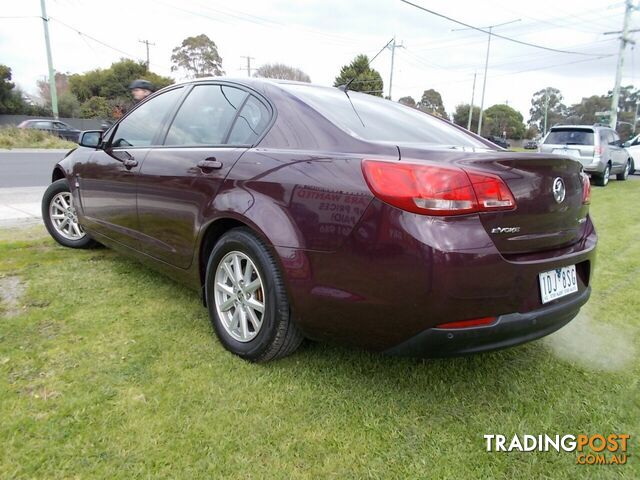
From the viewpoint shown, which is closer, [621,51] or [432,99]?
[621,51]

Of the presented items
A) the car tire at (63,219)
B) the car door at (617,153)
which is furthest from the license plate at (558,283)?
the car door at (617,153)

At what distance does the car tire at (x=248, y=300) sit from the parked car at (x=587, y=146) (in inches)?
439

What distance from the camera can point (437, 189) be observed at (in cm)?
183

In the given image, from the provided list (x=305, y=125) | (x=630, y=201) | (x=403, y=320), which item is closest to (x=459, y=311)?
(x=403, y=320)

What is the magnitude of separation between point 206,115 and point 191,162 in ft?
1.24

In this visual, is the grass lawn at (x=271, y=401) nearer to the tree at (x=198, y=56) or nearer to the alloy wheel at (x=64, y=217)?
the alloy wheel at (x=64, y=217)

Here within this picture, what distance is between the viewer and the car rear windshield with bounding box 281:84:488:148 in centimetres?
239

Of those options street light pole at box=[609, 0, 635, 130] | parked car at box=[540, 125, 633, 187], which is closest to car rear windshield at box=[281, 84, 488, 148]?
parked car at box=[540, 125, 633, 187]

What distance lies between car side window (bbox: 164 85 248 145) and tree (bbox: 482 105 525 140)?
276 ft

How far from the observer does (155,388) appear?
7.35 feet

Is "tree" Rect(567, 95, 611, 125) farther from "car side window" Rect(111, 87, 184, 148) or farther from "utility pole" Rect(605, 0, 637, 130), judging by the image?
"car side window" Rect(111, 87, 184, 148)

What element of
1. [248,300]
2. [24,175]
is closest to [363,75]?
[24,175]

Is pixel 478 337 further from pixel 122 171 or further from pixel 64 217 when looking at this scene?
pixel 64 217

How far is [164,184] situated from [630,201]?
30.9 feet
